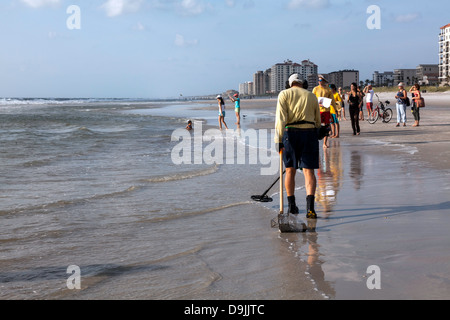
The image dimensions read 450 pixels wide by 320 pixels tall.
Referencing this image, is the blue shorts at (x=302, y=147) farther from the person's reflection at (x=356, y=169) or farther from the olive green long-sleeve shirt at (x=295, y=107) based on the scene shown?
the person's reflection at (x=356, y=169)

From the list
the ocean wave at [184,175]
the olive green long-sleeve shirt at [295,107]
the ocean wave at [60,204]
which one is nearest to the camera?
the olive green long-sleeve shirt at [295,107]

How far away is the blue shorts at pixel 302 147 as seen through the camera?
228 inches

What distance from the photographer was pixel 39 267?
174 inches

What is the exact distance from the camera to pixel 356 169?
9594mm

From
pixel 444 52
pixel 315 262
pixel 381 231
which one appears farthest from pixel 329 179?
pixel 444 52

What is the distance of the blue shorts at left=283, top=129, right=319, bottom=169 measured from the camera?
5.79 m

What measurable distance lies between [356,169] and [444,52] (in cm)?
15095

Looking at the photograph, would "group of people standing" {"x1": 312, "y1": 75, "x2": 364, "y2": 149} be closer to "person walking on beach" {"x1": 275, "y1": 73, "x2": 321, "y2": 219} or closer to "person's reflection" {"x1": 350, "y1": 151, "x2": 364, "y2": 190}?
"person's reflection" {"x1": 350, "y1": 151, "x2": 364, "y2": 190}

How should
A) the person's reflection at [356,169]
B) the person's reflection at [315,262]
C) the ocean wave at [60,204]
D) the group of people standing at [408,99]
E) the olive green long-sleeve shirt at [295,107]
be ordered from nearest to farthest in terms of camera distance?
1. the person's reflection at [315,262]
2. the olive green long-sleeve shirt at [295,107]
3. the ocean wave at [60,204]
4. the person's reflection at [356,169]
5. the group of people standing at [408,99]

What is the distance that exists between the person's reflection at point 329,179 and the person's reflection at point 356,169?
0.23 metres

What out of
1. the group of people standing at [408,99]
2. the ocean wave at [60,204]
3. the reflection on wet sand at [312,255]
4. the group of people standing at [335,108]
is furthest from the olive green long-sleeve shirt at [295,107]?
the group of people standing at [408,99]

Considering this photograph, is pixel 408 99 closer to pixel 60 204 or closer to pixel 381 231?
pixel 381 231

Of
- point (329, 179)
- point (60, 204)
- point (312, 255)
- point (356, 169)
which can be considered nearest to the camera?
point (312, 255)

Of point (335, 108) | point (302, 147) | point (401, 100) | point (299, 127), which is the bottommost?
point (302, 147)
